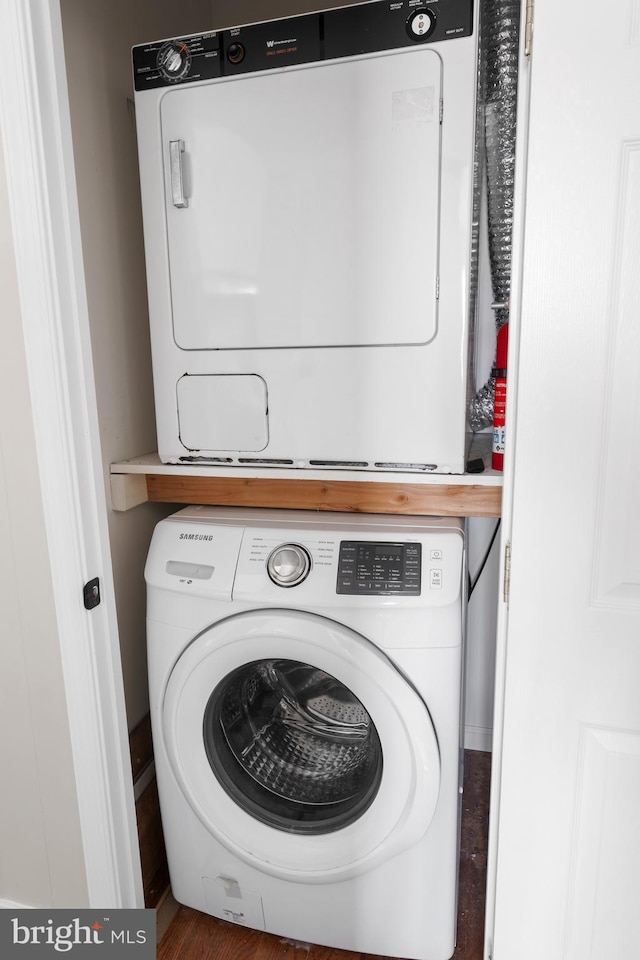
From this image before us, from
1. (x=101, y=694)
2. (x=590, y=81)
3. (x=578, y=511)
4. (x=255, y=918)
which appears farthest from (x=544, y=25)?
(x=255, y=918)

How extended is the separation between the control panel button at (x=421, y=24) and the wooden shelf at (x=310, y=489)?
766 mm

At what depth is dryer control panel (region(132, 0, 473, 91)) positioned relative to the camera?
102cm

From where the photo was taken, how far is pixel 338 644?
1.13 m

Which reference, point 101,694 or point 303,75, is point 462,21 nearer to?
point 303,75

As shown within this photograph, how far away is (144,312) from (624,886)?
1.50 metres

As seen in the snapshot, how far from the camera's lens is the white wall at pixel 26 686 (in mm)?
977

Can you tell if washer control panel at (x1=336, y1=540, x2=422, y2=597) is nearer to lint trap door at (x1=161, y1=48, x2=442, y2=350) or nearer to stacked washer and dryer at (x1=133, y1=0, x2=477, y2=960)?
stacked washer and dryer at (x1=133, y1=0, x2=477, y2=960)

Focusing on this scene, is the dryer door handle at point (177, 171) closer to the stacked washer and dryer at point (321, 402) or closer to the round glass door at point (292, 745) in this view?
the stacked washer and dryer at point (321, 402)

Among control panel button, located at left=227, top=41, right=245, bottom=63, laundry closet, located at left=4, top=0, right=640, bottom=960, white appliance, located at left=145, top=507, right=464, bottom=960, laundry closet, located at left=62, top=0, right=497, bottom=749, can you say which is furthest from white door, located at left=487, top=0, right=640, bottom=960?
control panel button, located at left=227, top=41, right=245, bottom=63

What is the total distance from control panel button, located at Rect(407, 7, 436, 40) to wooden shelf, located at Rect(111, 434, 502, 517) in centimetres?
77

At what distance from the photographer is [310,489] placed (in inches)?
49.9

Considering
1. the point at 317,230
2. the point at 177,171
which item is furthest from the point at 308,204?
the point at 177,171

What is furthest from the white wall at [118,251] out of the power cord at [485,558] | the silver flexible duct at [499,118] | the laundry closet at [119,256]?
the power cord at [485,558]

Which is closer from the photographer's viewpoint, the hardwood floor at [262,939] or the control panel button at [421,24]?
the control panel button at [421,24]
